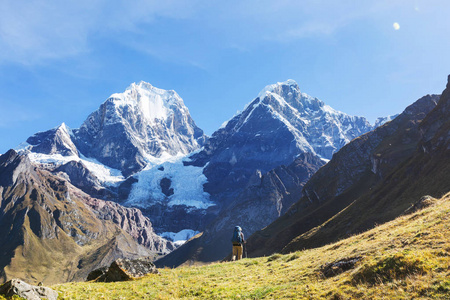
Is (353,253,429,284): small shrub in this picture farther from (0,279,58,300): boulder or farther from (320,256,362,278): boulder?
(0,279,58,300): boulder

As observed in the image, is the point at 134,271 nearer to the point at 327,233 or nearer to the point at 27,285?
the point at 27,285

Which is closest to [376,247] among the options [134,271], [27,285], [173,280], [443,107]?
[173,280]

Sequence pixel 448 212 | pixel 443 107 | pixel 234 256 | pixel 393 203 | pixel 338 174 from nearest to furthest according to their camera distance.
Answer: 1. pixel 448 212
2. pixel 234 256
3. pixel 393 203
4. pixel 443 107
5. pixel 338 174

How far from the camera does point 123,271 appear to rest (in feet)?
77.9

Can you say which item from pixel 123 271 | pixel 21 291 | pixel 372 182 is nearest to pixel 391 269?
pixel 21 291

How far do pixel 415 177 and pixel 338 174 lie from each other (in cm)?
8822

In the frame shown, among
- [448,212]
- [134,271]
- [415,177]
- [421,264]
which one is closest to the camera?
[421,264]

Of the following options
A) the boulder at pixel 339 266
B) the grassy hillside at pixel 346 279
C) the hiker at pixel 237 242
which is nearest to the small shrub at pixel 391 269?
the grassy hillside at pixel 346 279

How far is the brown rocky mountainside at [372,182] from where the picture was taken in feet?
254

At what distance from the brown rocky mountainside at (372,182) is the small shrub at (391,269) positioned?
48.1 metres

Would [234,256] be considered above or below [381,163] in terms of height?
below

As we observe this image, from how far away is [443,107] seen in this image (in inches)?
4348

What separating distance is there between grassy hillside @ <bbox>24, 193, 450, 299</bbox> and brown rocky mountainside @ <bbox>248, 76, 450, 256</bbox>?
146 ft

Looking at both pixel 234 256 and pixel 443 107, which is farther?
pixel 443 107
